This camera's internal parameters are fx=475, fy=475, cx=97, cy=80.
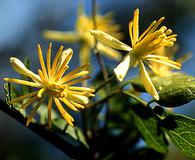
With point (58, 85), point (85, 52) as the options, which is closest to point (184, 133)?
point (58, 85)

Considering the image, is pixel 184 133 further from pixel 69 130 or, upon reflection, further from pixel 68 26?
pixel 68 26

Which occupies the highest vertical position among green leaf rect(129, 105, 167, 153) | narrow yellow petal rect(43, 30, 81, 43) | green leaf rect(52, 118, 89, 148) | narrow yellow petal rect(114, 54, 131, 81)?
narrow yellow petal rect(43, 30, 81, 43)

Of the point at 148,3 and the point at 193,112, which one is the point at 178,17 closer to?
the point at 148,3

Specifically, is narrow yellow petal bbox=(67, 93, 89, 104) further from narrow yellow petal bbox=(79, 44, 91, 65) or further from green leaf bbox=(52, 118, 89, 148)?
narrow yellow petal bbox=(79, 44, 91, 65)

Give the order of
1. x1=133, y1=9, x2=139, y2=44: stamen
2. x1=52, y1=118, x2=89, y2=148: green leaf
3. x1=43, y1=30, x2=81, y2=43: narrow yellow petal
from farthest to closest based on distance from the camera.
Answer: x1=43, y1=30, x2=81, y2=43: narrow yellow petal → x1=52, y1=118, x2=89, y2=148: green leaf → x1=133, y1=9, x2=139, y2=44: stamen

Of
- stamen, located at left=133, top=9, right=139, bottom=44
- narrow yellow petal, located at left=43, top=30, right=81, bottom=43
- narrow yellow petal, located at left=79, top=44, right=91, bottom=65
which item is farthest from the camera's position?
narrow yellow petal, located at left=43, top=30, right=81, bottom=43

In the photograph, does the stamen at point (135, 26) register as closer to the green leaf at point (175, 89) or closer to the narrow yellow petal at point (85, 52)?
the green leaf at point (175, 89)

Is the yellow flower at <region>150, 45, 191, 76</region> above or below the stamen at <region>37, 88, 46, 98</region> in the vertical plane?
below

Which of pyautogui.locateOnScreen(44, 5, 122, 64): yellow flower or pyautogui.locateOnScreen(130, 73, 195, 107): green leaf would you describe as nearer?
pyautogui.locateOnScreen(130, 73, 195, 107): green leaf

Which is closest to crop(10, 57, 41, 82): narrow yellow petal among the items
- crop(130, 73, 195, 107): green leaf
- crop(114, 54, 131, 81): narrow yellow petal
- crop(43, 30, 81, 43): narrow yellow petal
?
crop(114, 54, 131, 81): narrow yellow petal
